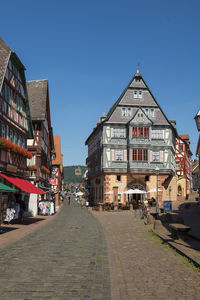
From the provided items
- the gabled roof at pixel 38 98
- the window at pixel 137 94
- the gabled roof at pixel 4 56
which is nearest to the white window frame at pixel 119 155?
A: the window at pixel 137 94

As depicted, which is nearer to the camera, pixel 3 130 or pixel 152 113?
pixel 3 130

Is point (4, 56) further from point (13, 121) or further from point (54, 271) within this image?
point (54, 271)

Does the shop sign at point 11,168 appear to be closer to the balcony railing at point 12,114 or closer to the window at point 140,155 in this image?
the balcony railing at point 12,114

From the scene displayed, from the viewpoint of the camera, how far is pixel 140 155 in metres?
46.6

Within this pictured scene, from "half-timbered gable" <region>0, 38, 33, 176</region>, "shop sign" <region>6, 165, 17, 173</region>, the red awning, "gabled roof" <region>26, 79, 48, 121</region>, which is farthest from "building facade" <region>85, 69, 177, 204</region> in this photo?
"shop sign" <region>6, 165, 17, 173</region>

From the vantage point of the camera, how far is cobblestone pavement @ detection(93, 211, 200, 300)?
22.1ft

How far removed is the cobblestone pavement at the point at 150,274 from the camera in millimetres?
6734

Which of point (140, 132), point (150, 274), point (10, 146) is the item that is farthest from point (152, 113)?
point (150, 274)

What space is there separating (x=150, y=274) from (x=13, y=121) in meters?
18.0

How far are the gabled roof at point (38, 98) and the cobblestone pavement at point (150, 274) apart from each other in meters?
22.3

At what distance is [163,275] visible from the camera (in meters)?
8.38

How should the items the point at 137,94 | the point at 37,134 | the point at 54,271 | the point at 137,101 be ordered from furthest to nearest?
the point at 137,94 → the point at 137,101 → the point at 37,134 → the point at 54,271

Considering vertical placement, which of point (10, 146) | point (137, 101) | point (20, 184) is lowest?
point (20, 184)

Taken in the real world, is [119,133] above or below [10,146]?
above
